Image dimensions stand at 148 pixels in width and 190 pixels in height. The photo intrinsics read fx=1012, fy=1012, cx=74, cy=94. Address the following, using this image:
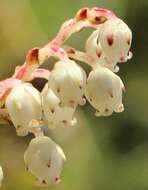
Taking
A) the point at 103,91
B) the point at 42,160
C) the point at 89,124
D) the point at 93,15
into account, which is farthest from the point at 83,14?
the point at 89,124

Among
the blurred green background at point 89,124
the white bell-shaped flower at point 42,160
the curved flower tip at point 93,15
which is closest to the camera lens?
the curved flower tip at point 93,15

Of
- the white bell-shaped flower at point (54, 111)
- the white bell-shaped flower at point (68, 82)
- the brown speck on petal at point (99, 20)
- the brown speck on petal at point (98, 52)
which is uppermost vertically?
the brown speck on petal at point (99, 20)

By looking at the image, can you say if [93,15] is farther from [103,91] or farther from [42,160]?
[42,160]

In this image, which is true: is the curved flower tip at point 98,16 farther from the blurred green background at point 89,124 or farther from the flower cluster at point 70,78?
the blurred green background at point 89,124

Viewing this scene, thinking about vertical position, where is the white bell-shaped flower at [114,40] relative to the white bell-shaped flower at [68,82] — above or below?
above

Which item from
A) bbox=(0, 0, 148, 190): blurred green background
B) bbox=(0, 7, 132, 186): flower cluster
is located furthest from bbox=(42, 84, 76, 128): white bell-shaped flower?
bbox=(0, 0, 148, 190): blurred green background

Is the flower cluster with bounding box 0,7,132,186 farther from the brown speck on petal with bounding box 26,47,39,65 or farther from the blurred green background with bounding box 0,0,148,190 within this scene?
the blurred green background with bounding box 0,0,148,190

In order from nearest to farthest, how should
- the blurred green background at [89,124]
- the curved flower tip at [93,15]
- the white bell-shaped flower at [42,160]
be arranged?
the curved flower tip at [93,15] → the white bell-shaped flower at [42,160] → the blurred green background at [89,124]

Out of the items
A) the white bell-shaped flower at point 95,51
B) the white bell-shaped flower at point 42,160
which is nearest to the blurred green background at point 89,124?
the white bell-shaped flower at point 42,160
